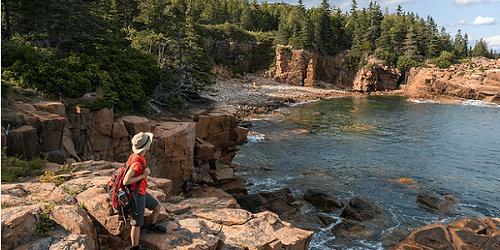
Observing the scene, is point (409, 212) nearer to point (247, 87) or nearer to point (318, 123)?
point (318, 123)

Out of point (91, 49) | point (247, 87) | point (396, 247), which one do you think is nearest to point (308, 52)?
point (247, 87)

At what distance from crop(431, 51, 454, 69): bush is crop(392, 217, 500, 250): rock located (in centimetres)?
7613

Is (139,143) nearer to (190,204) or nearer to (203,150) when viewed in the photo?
(190,204)

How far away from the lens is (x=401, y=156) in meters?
38.0

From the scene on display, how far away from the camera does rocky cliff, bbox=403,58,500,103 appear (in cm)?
7981

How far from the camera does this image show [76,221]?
8.29m

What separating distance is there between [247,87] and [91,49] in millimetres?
54455

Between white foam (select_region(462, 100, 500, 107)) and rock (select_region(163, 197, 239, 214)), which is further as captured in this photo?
white foam (select_region(462, 100, 500, 107))

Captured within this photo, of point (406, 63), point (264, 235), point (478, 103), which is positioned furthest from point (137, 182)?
point (406, 63)

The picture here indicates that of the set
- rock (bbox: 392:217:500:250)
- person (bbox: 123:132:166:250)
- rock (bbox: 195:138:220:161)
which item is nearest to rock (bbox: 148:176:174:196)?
person (bbox: 123:132:166:250)

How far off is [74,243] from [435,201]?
23.9 metres

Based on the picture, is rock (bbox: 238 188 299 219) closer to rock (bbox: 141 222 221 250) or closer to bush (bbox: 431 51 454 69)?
rock (bbox: 141 222 221 250)

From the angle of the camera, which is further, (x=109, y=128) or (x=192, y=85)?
(x=192, y=85)

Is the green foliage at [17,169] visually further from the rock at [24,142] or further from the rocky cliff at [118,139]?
the rocky cliff at [118,139]
